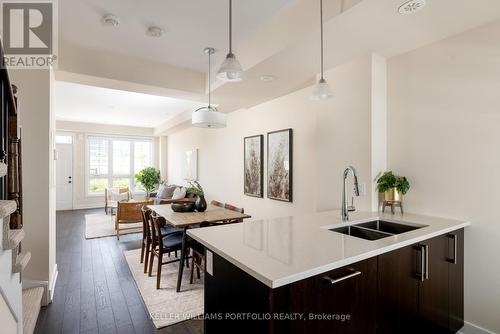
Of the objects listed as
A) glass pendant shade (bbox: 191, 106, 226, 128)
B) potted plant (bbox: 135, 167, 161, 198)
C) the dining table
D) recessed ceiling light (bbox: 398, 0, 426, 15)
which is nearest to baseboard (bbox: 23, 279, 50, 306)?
the dining table

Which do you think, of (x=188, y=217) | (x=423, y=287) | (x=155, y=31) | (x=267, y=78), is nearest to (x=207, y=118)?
(x=267, y=78)

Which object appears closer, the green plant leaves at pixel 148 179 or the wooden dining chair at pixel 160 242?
the wooden dining chair at pixel 160 242

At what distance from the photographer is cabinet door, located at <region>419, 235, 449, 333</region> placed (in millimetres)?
1686

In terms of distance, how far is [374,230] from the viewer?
198 centimetres

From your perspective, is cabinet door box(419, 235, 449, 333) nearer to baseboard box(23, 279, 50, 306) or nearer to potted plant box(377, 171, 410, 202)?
potted plant box(377, 171, 410, 202)

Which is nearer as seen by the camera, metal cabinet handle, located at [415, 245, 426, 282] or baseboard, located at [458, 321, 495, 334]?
metal cabinet handle, located at [415, 245, 426, 282]

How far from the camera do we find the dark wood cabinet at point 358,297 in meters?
1.13

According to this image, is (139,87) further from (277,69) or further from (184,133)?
(184,133)

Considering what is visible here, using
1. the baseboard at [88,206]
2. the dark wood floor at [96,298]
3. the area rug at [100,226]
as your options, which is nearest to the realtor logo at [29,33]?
the dark wood floor at [96,298]

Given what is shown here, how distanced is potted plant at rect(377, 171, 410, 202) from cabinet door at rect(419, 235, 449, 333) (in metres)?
0.54

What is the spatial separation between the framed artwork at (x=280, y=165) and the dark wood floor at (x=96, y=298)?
212 centimetres

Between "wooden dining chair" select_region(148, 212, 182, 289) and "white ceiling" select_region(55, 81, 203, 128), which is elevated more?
"white ceiling" select_region(55, 81, 203, 128)

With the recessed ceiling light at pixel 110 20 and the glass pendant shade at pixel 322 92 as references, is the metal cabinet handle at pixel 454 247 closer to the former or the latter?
the glass pendant shade at pixel 322 92

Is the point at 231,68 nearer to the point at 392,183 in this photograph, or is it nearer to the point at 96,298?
the point at 392,183
